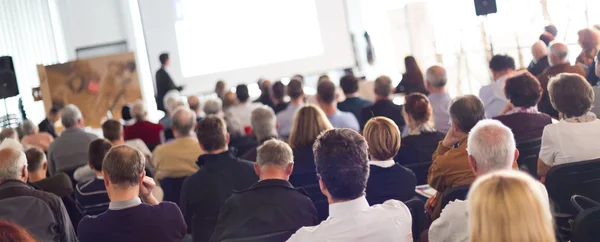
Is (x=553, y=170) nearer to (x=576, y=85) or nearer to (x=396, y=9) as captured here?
(x=576, y=85)

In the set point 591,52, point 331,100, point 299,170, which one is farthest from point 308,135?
point 591,52

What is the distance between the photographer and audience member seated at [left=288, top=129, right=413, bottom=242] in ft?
8.50

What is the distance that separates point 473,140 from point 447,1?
32.6 ft

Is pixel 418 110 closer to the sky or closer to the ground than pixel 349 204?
closer to the sky

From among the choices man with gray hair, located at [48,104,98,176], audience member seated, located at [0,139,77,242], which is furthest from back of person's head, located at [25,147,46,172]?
man with gray hair, located at [48,104,98,176]

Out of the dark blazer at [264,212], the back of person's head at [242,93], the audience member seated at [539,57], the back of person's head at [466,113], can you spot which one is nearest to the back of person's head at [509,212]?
the dark blazer at [264,212]

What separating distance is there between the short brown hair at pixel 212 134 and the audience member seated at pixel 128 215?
3.23 ft

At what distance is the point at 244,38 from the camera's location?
11.8m

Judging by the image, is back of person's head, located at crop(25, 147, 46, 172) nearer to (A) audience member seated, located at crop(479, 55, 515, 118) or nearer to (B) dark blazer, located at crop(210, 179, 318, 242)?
(B) dark blazer, located at crop(210, 179, 318, 242)

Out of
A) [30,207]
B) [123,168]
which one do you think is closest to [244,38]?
[30,207]

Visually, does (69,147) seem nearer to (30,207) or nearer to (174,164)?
(174,164)

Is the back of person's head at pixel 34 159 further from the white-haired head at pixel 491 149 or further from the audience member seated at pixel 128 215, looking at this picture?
the white-haired head at pixel 491 149

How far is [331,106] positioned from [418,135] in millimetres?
1801

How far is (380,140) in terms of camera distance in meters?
3.74
